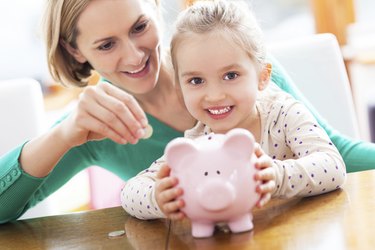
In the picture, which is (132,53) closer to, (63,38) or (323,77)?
(63,38)

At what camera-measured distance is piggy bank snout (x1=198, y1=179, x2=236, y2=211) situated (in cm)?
88

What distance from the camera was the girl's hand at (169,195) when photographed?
0.92 metres

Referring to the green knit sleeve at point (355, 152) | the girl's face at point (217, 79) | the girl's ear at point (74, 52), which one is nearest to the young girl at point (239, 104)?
the girl's face at point (217, 79)

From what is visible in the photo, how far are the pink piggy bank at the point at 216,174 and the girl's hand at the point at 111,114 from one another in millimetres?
149

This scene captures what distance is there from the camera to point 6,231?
3.99 feet

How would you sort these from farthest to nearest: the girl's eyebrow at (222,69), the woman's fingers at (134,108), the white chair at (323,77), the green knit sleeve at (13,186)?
the white chair at (323,77)
the green knit sleeve at (13,186)
the girl's eyebrow at (222,69)
the woman's fingers at (134,108)

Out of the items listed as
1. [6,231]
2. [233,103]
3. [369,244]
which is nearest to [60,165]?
[6,231]

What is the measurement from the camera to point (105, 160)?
5.65ft

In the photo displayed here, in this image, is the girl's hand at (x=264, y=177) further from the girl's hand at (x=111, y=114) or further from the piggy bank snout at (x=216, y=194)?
the girl's hand at (x=111, y=114)

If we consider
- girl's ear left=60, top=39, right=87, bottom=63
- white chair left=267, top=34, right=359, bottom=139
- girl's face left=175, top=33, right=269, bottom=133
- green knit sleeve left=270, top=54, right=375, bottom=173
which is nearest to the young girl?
girl's face left=175, top=33, right=269, bottom=133

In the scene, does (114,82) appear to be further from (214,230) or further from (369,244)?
(369,244)

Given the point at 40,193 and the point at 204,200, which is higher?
the point at 204,200

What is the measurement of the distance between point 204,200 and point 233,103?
14.2 inches

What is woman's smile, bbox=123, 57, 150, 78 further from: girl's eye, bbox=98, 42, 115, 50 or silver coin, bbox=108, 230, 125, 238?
silver coin, bbox=108, 230, 125, 238
